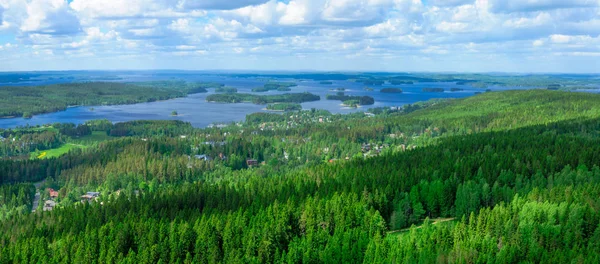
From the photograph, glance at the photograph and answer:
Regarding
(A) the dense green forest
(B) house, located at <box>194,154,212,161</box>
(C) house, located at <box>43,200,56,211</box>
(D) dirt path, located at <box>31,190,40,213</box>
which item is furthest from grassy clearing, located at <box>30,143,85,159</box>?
(C) house, located at <box>43,200,56,211</box>

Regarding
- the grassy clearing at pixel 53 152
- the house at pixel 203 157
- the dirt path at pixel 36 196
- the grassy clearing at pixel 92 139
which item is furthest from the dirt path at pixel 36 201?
the grassy clearing at pixel 92 139

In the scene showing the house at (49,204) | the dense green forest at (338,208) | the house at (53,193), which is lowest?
the house at (53,193)

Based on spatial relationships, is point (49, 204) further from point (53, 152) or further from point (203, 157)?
point (53, 152)

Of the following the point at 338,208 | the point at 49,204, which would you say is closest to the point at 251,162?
the point at 49,204

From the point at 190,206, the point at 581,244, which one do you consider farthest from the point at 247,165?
the point at 581,244

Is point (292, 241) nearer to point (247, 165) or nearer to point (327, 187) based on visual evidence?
point (327, 187)

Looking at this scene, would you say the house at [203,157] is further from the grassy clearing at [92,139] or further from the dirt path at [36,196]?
the grassy clearing at [92,139]

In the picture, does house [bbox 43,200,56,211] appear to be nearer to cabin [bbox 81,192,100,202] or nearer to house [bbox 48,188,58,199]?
house [bbox 48,188,58,199]

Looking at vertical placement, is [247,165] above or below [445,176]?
below
